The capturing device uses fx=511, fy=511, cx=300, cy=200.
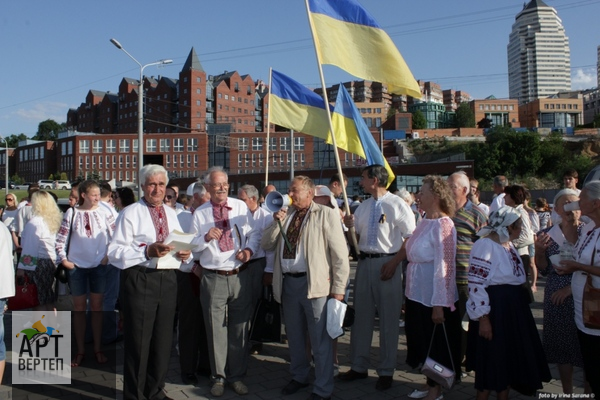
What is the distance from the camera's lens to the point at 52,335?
5.22 m

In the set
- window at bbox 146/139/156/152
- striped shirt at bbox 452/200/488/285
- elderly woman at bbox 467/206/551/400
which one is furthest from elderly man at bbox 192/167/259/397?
window at bbox 146/139/156/152

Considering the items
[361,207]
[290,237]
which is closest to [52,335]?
[290,237]

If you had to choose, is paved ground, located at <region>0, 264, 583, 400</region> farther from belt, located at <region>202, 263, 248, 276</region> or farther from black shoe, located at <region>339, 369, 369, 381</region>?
belt, located at <region>202, 263, 248, 276</region>

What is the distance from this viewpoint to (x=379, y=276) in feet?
16.5

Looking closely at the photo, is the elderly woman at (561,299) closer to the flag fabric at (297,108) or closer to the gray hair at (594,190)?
the gray hair at (594,190)

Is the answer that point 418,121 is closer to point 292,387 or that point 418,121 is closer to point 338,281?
point 338,281

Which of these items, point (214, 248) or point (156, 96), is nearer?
point (214, 248)

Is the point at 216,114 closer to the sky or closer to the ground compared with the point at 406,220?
closer to the sky

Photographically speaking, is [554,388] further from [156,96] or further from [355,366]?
[156,96]

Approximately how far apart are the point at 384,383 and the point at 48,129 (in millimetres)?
164906

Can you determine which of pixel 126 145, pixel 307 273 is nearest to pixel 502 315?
pixel 307 273

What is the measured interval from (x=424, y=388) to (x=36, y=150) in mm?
132593

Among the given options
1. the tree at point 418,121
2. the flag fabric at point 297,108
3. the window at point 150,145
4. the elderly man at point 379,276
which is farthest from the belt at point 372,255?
the tree at point 418,121

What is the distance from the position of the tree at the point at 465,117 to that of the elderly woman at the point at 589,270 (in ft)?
412
